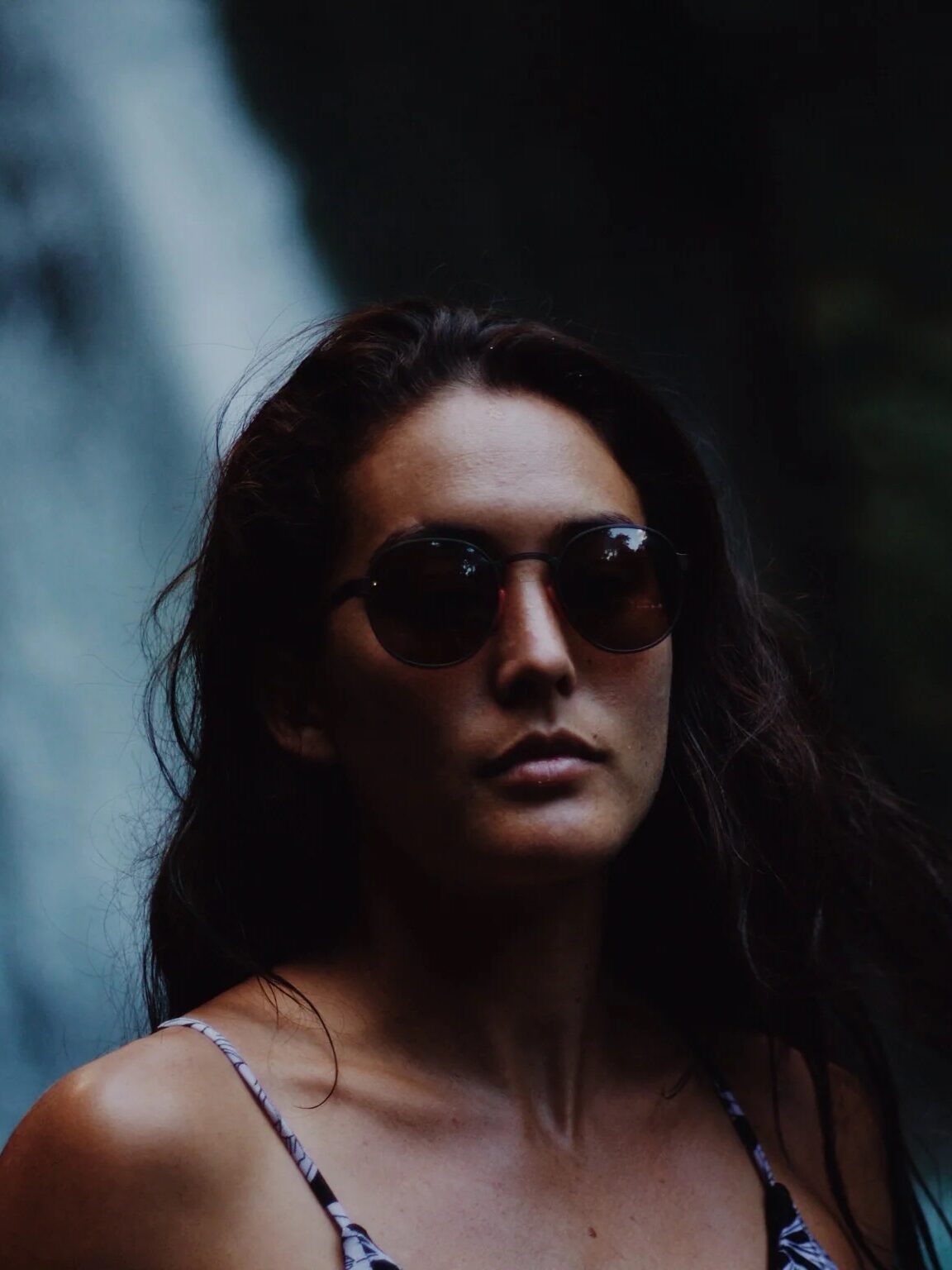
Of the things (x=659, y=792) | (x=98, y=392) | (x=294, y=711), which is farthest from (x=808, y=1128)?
(x=98, y=392)

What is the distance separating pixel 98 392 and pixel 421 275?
2.12ft

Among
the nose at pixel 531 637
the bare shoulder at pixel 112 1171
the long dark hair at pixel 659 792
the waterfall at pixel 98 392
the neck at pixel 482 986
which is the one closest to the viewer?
the bare shoulder at pixel 112 1171

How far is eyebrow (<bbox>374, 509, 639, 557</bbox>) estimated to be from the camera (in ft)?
5.27

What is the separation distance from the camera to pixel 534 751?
156cm

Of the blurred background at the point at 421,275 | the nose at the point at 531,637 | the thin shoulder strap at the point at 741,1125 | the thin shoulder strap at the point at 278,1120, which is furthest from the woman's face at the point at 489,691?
the blurred background at the point at 421,275

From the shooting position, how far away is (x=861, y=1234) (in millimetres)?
1808

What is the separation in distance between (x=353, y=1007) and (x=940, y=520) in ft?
5.64

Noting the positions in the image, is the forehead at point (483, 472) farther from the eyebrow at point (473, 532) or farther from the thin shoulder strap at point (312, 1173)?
the thin shoulder strap at point (312, 1173)

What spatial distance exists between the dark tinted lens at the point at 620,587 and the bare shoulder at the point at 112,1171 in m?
0.62

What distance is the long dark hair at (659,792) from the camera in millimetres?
1790

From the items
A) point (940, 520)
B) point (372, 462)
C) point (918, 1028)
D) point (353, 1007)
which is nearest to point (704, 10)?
point (940, 520)

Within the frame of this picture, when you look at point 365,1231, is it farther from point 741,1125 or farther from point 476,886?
point 741,1125

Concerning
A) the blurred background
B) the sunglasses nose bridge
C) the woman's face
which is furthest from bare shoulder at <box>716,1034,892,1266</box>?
the blurred background

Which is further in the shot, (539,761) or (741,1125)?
(741,1125)
